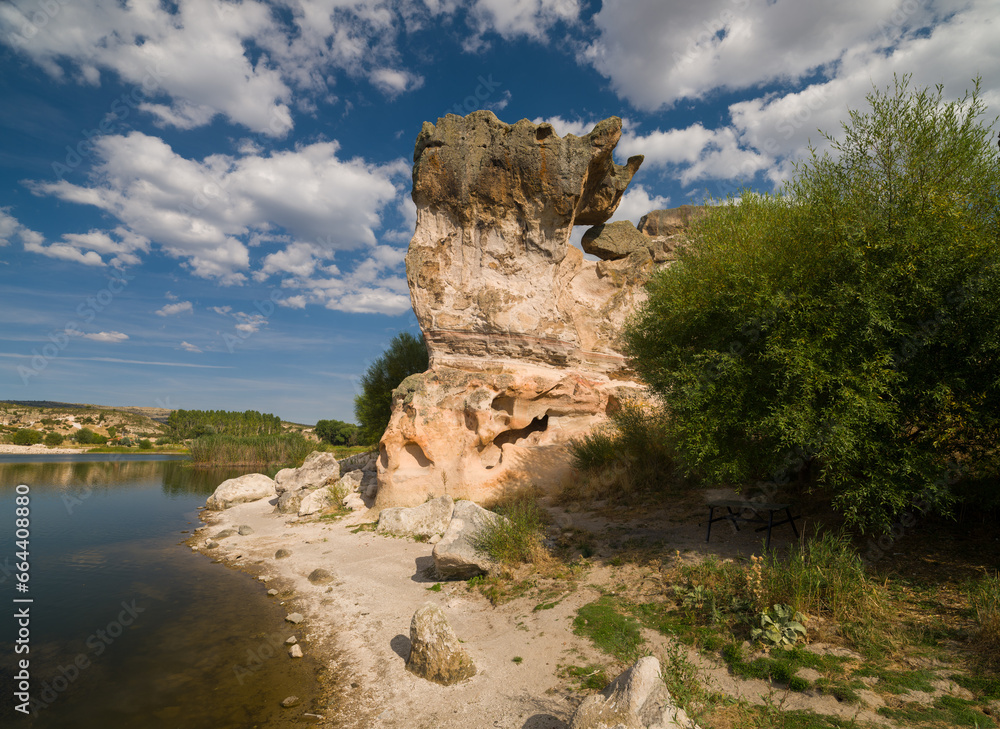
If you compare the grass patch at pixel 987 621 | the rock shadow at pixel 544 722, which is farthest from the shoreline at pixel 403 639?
the grass patch at pixel 987 621

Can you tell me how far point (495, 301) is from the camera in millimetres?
16391

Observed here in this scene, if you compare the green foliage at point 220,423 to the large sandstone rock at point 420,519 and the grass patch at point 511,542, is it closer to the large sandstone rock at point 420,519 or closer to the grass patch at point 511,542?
the large sandstone rock at point 420,519

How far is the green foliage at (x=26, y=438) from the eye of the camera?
5931 centimetres

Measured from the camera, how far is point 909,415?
7098 millimetres

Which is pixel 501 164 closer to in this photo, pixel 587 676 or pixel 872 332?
pixel 872 332

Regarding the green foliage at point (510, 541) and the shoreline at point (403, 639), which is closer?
the shoreline at point (403, 639)

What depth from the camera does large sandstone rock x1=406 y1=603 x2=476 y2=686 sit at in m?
6.33

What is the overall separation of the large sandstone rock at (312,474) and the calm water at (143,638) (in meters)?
4.65

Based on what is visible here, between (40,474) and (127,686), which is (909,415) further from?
(40,474)

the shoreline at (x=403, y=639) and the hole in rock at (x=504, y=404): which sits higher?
the hole in rock at (x=504, y=404)

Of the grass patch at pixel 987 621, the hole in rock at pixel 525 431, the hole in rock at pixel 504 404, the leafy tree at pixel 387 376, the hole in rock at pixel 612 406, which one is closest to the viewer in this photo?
the grass patch at pixel 987 621

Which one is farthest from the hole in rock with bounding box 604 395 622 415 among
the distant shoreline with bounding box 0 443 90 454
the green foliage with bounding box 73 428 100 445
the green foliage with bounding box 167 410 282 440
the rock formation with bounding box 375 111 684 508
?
the green foliage with bounding box 73 428 100 445

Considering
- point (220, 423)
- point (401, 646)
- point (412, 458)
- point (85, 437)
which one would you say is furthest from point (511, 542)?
point (85, 437)

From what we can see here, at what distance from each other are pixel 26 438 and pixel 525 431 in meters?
72.7
